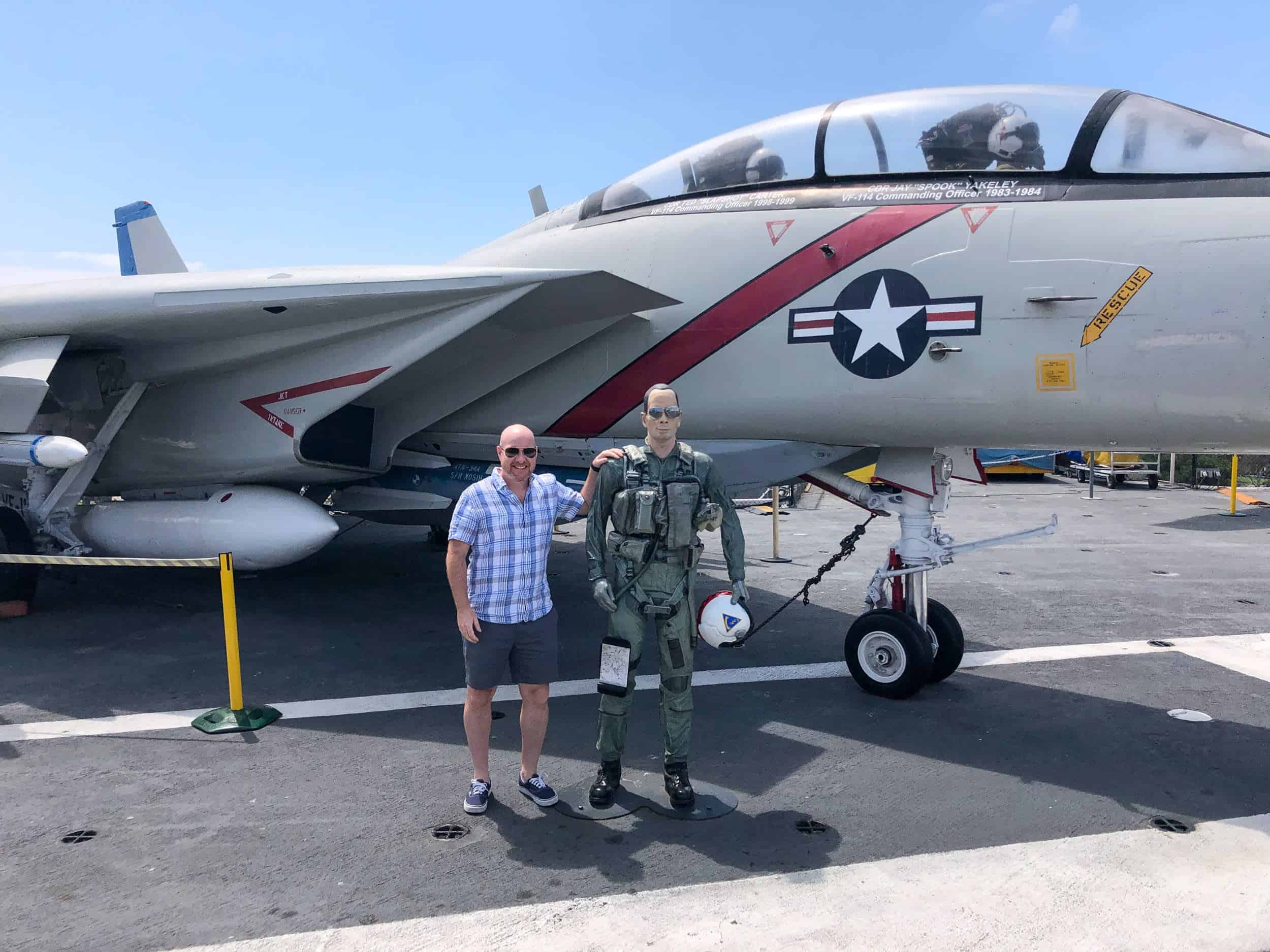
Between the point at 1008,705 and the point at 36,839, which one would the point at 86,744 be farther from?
the point at 1008,705

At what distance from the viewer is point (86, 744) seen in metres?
4.42

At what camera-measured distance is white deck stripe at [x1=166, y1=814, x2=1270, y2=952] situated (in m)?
2.67

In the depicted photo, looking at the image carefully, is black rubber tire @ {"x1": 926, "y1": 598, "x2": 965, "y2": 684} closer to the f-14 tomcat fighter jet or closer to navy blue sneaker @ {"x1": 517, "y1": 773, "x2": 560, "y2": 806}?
the f-14 tomcat fighter jet

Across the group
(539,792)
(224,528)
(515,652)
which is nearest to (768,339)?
(515,652)

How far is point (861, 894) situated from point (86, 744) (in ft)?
12.9

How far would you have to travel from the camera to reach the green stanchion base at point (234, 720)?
4605 millimetres

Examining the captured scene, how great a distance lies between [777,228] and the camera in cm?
512

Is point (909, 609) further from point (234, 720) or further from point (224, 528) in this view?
point (224, 528)

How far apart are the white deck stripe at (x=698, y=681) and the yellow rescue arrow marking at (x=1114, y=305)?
2498 mm

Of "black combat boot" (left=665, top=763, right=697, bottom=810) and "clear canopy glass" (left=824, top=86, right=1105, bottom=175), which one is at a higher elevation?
"clear canopy glass" (left=824, top=86, right=1105, bottom=175)

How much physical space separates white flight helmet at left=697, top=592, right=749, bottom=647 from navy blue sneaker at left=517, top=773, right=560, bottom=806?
36.7 inches

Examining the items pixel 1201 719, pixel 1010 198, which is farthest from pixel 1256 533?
pixel 1010 198

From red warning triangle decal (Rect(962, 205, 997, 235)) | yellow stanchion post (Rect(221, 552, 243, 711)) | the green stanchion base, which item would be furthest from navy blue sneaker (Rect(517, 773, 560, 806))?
red warning triangle decal (Rect(962, 205, 997, 235))

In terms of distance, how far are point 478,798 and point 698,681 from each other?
219 centimetres
